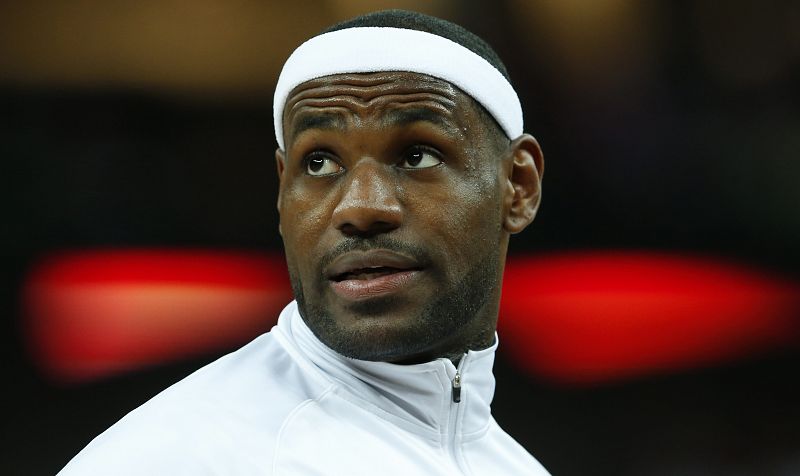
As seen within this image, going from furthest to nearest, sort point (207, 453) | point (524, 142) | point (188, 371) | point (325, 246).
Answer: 1. point (188, 371)
2. point (524, 142)
3. point (325, 246)
4. point (207, 453)

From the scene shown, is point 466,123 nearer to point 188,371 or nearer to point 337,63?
point 337,63

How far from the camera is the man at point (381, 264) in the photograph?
1.62 meters

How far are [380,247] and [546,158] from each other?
1.77 meters

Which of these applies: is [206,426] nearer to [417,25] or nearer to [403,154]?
[403,154]

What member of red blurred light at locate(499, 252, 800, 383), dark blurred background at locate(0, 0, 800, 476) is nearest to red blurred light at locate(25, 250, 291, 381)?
dark blurred background at locate(0, 0, 800, 476)

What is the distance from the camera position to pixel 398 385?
5.65 ft

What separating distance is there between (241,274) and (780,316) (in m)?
1.83

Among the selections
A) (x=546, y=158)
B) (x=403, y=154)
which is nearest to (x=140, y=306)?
(x=546, y=158)

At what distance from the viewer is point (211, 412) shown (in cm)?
151

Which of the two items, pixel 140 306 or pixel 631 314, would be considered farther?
pixel 631 314

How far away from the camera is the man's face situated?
167 centimetres

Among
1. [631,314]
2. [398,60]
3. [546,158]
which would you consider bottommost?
[631,314]

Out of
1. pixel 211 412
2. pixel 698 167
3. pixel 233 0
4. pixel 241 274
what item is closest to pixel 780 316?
pixel 698 167

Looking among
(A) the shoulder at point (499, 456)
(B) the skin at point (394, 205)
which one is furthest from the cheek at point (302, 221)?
(A) the shoulder at point (499, 456)
